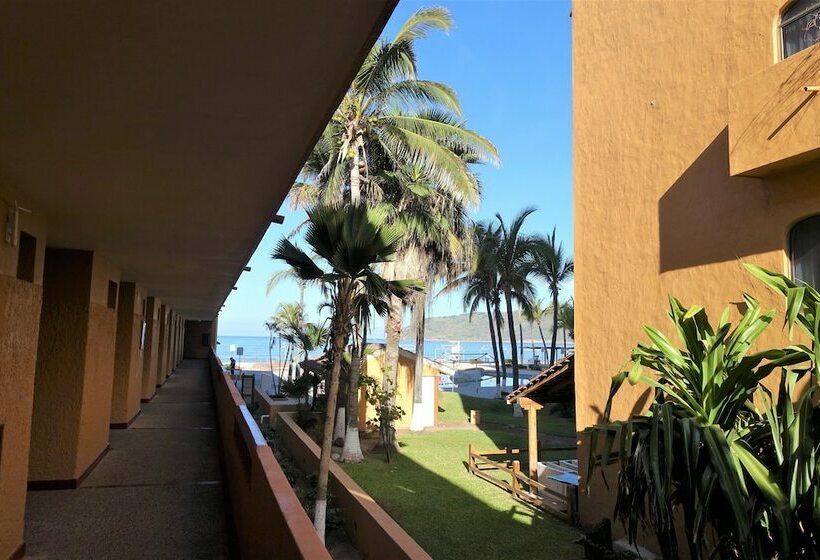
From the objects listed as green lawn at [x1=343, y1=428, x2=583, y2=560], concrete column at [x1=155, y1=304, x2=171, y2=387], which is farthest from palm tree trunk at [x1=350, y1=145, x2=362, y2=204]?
green lawn at [x1=343, y1=428, x2=583, y2=560]

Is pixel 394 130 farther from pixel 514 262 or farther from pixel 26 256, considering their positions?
pixel 514 262

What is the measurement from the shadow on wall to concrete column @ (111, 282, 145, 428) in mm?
9780

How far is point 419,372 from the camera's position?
72.3 feet

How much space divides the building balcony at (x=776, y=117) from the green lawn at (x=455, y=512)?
641 centimetres

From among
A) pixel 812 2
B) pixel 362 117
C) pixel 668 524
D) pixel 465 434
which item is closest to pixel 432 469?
pixel 465 434

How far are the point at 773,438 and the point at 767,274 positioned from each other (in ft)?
4.51

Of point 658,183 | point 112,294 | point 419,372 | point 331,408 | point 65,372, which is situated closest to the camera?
point 65,372

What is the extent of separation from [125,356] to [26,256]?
621cm

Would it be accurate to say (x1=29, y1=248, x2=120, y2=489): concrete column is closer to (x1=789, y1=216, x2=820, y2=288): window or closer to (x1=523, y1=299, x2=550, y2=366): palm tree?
(x1=789, y1=216, x2=820, y2=288): window

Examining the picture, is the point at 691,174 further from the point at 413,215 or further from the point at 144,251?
the point at 413,215

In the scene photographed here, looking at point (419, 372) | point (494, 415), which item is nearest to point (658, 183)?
point (419, 372)

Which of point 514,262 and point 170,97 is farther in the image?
point 514,262

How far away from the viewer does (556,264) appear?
32.3 meters

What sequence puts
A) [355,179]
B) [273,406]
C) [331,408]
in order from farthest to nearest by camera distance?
[273,406] → [355,179] → [331,408]
